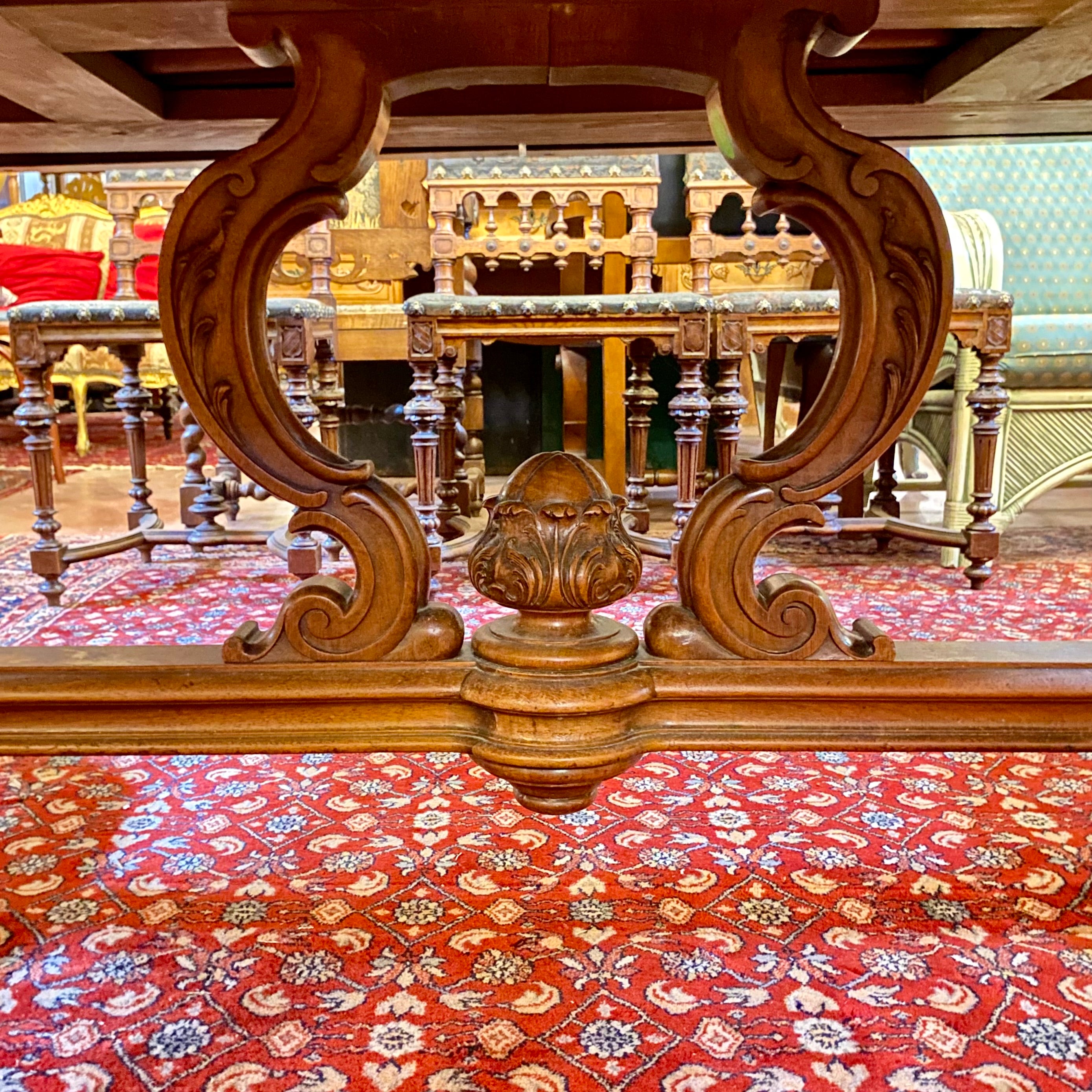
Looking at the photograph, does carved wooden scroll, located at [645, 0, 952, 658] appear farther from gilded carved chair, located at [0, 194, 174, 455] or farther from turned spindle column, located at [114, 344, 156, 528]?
gilded carved chair, located at [0, 194, 174, 455]

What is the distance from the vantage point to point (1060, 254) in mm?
3125

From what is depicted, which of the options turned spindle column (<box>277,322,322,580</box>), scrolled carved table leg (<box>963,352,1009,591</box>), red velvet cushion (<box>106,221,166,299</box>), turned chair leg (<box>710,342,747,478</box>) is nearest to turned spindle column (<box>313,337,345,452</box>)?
turned spindle column (<box>277,322,322,580</box>)

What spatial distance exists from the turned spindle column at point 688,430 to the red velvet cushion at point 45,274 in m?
3.84

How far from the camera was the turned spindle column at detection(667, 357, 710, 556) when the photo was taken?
7.44ft

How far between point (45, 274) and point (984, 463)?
4632 millimetres

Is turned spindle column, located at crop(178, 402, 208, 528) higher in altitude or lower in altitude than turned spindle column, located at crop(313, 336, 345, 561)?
lower

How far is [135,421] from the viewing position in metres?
2.54

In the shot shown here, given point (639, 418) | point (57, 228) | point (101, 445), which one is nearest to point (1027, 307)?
point (639, 418)

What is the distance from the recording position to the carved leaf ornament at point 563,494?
28.1 inches

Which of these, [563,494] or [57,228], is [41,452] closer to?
[563,494]

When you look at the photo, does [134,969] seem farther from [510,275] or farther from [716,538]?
[510,275]

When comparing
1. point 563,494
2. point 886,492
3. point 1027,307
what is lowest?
point 886,492

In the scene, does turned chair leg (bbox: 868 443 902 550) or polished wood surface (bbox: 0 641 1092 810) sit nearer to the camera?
polished wood surface (bbox: 0 641 1092 810)

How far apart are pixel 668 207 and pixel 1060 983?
3677 mm
